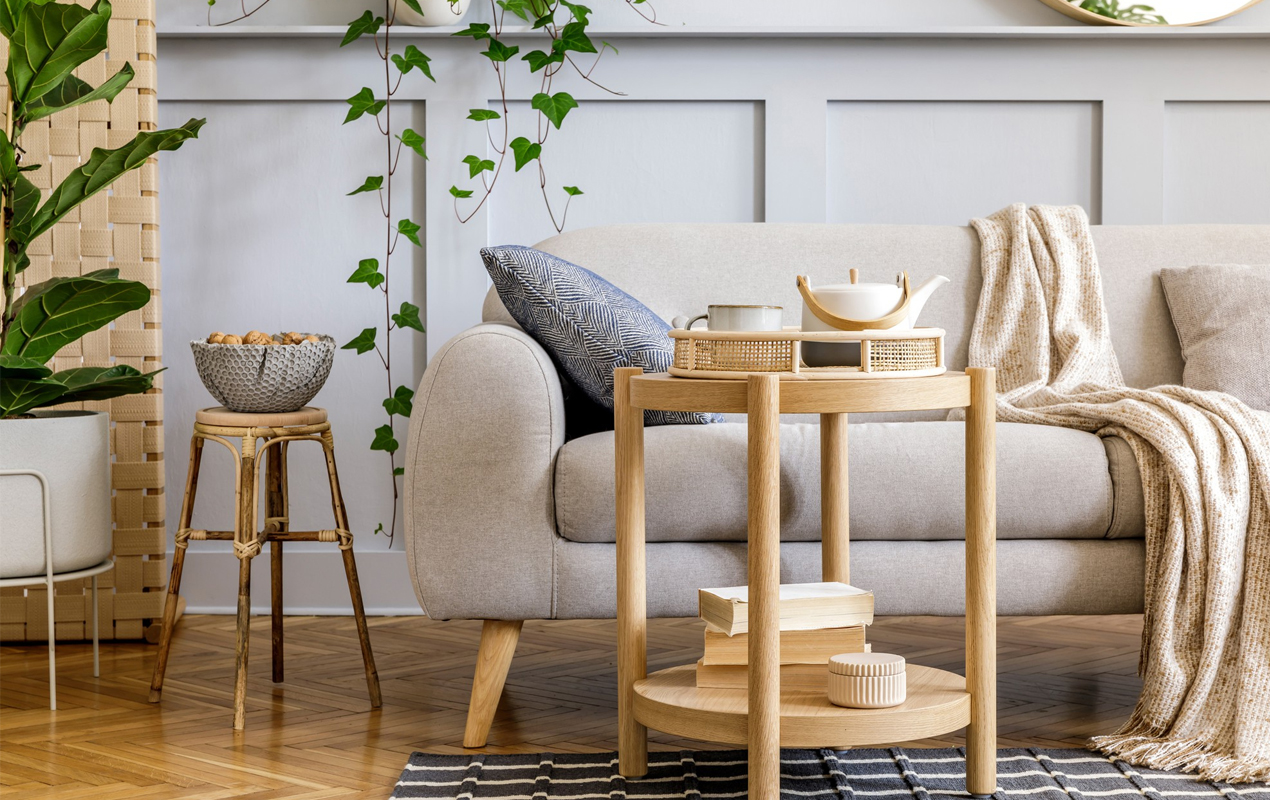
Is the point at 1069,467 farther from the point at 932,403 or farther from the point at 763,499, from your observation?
the point at 763,499

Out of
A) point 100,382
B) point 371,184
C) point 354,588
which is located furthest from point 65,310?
point 371,184

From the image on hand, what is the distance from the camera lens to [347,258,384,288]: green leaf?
2.78 metres

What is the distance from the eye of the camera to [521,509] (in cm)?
174

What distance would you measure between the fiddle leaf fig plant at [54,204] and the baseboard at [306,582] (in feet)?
2.55

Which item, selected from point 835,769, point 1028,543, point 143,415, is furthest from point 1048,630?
point 143,415

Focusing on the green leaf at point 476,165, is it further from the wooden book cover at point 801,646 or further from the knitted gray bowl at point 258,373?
the wooden book cover at point 801,646

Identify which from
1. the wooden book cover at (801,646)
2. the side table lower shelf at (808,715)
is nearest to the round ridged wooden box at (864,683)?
the side table lower shelf at (808,715)

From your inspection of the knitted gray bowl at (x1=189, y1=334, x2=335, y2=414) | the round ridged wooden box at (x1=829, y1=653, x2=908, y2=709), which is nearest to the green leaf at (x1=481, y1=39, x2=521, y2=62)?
the knitted gray bowl at (x1=189, y1=334, x2=335, y2=414)

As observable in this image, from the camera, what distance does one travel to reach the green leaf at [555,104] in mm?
2719

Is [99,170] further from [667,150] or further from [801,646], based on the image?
[801,646]

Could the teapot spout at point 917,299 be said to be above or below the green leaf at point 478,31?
below

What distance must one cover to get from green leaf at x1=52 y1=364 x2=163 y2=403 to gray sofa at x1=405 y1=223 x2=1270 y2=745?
2.16 ft

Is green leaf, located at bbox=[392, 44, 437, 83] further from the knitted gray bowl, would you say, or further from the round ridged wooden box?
the round ridged wooden box

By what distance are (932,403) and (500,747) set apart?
83cm
